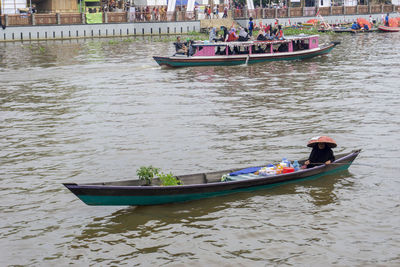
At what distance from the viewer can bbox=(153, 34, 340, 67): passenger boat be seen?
33406 mm

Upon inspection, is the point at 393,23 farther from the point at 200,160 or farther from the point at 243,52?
the point at 200,160

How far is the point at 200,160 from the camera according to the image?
48.7ft

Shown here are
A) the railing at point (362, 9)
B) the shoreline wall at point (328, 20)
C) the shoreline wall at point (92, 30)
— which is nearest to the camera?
the shoreline wall at point (92, 30)

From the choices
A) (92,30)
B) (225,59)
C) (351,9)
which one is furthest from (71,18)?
(351,9)

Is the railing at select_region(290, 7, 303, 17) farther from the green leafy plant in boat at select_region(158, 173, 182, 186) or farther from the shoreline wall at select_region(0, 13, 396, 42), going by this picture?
the green leafy plant in boat at select_region(158, 173, 182, 186)

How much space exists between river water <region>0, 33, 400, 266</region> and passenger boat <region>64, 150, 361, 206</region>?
0.86 ft

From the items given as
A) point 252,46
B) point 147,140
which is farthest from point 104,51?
point 147,140

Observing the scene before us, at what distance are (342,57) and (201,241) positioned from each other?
101ft

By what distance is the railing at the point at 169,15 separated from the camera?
56781 mm

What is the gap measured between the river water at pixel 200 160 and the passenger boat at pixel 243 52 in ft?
6.95

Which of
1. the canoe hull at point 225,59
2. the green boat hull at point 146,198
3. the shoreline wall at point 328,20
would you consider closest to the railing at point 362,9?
the shoreline wall at point 328,20

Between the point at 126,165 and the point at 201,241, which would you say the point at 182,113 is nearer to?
the point at 126,165

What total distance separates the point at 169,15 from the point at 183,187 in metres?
54.6

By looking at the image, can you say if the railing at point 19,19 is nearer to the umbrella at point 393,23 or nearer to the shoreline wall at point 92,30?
the shoreline wall at point 92,30
